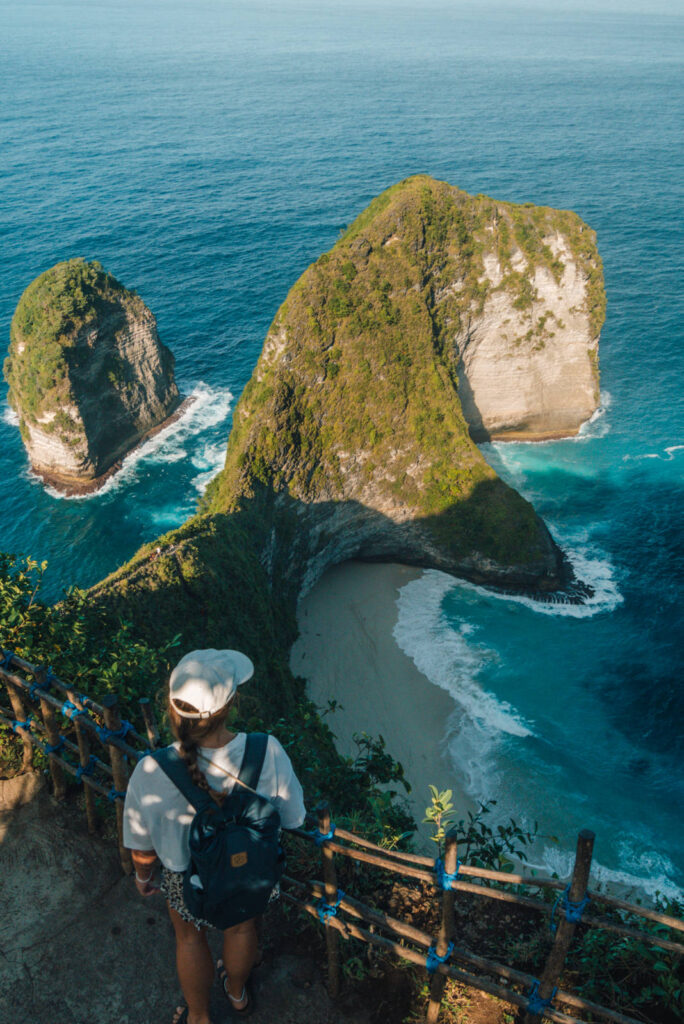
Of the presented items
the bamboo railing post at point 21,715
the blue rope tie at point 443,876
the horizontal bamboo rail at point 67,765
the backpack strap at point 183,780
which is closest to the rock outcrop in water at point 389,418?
the bamboo railing post at point 21,715

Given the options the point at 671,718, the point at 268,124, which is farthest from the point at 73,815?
the point at 268,124

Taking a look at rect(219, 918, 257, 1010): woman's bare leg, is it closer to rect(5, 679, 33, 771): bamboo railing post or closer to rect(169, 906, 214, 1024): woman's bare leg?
rect(169, 906, 214, 1024): woman's bare leg

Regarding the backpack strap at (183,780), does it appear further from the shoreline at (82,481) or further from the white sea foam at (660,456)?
the white sea foam at (660,456)

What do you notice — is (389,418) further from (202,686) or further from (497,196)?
(497,196)

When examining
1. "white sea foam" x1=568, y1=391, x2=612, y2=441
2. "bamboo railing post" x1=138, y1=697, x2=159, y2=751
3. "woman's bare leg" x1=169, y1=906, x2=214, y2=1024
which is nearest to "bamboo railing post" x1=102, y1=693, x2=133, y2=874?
"bamboo railing post" x1=138, y1=697, x2=159, y2=751

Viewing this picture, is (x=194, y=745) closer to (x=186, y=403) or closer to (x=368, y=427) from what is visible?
(x=368, y=427)

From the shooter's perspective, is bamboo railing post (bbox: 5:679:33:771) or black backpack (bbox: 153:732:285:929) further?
bamboo railing post (bbox: 5:679:33:771)

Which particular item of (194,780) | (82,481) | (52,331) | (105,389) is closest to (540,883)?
(194,780)
